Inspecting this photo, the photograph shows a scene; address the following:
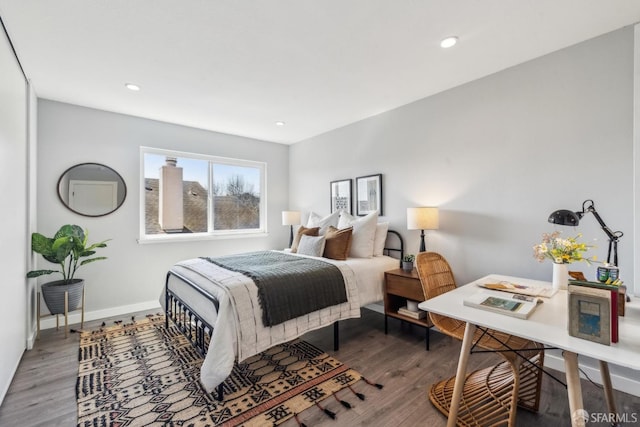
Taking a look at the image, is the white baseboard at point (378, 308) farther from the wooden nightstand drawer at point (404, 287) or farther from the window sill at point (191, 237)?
the window sill at point (191, 237)

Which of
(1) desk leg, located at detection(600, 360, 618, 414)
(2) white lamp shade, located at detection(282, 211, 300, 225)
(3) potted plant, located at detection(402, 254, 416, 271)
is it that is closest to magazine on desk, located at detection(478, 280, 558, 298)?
(1) desk leg, located at detection(600, 360, 618, 414)

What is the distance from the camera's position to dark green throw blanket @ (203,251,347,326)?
7.05ft

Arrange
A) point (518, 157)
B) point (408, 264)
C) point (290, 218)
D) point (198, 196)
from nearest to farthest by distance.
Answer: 1. point (518, 157)
2. point (408, 264)
3. point (198, 196)
4. point (290, 218)

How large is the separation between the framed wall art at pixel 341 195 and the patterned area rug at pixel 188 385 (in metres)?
2.03

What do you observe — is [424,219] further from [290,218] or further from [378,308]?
[290,218]

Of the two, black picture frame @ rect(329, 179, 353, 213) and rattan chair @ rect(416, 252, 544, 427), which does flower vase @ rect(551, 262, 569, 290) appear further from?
black picture frame @ rect(329, 179, 353, 213)

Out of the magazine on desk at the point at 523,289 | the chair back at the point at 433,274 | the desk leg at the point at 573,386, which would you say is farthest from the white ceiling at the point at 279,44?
the desk leg at the point at 573,386

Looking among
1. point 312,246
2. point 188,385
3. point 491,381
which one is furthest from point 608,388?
point 188,385

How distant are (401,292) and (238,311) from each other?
1632 millimetres

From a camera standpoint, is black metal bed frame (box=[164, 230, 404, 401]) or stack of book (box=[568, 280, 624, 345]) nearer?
stack of book (box=[568, 280, 624, 345])

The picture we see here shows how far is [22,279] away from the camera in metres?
2.45

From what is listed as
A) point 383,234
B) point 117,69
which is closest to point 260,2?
point 117,69

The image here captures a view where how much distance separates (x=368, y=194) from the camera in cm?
380

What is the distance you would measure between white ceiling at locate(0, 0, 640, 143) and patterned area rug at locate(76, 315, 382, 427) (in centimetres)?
255
